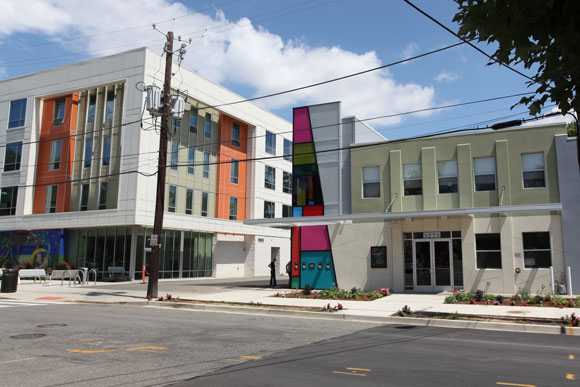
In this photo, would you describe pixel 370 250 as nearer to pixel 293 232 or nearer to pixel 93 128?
pixel 293 232

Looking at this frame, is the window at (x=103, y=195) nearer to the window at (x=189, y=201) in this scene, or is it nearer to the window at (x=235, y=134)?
the window at (x=189, y=201)

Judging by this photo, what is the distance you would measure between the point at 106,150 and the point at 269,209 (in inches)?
704

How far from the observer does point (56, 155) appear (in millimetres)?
36781

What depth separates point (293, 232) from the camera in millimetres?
23641

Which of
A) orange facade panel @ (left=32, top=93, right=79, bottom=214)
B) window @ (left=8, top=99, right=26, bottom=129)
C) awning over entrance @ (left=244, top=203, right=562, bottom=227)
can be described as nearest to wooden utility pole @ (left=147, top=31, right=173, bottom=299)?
awning over entrance @ (left=244, top=203, right=562, bottom=227)

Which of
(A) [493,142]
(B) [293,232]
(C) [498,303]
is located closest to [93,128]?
(B) [293,232]

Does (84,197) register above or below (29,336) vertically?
above

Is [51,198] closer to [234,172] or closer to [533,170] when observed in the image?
[234,172]

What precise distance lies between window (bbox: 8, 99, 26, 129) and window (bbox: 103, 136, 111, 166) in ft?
27.9

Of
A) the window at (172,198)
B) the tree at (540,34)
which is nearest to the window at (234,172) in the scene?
the window at (172,198)

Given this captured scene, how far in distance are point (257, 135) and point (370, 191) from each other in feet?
82.9

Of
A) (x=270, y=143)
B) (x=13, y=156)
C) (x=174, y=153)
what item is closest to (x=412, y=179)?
(x=174, y=153)

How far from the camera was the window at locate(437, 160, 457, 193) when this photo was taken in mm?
21031

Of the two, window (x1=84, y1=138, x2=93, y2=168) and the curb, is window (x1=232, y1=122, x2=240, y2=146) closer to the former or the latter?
window (x1=84, y1=138, x2=93, y2=168)
